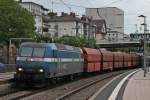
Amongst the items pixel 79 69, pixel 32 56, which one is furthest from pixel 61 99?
pixel 79 69

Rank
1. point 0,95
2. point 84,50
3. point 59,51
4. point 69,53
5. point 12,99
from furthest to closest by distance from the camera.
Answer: point 84,50, point 69,53, point 59,51, point 0,95, point 12,99

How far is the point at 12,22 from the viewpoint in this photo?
78.1 metres

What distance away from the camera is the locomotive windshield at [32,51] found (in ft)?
103

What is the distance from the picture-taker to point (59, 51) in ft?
111

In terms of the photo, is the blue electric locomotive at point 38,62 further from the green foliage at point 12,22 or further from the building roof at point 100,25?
the building roof at point 100,25

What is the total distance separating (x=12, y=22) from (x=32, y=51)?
155ft

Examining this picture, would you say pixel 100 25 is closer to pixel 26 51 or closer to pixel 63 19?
pixel 63 19

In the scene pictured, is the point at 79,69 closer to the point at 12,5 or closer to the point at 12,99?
the point at 12,99

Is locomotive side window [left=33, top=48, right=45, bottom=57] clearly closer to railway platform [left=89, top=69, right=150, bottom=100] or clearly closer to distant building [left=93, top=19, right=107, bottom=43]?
railway platform [left=89, top=69, right=150, bottom=100]

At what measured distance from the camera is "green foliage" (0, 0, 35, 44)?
77688 mm

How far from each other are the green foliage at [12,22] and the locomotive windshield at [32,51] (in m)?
46.4

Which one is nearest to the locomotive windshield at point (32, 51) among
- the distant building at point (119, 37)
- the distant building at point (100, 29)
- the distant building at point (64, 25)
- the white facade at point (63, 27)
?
the distant building at point (119, 37)

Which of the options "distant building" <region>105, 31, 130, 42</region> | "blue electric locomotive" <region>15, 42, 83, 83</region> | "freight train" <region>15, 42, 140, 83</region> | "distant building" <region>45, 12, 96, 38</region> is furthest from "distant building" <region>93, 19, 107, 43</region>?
"blue electric locomotive" <region>15, 42, 83, 83</region>

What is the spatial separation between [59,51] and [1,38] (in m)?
46.2
